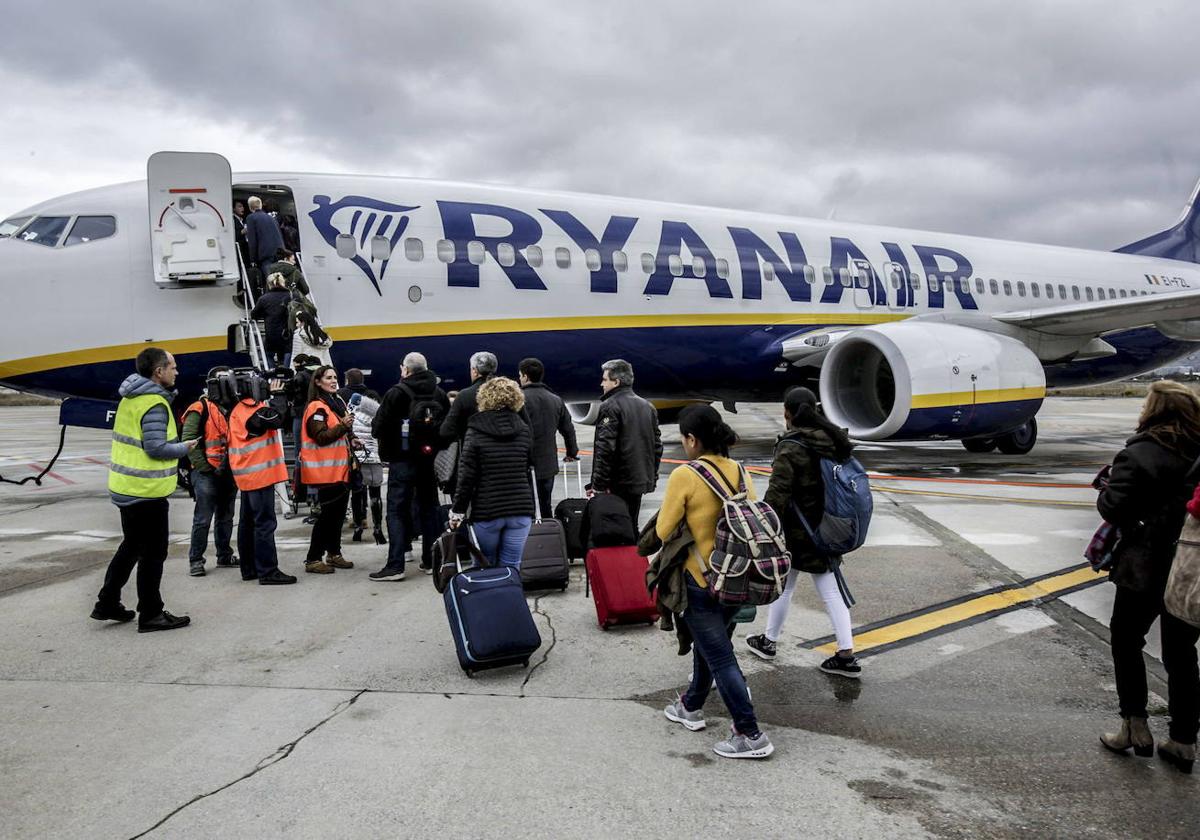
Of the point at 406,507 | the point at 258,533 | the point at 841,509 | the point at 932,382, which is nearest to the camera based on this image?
the point at 841,509

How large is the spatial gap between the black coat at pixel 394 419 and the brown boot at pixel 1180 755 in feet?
15.4

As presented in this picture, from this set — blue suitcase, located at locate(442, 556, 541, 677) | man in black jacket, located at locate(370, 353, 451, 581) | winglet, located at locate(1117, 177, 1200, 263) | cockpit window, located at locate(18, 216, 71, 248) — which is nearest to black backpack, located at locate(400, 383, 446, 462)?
man in black jacket, located at locate(370, 353, 451, 581)

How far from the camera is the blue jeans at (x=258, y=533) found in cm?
591

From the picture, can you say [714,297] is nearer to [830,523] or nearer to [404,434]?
[404,434]

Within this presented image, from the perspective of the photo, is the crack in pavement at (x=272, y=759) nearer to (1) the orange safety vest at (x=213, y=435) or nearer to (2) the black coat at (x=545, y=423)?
(2) the black coat at (x=545, y=423)

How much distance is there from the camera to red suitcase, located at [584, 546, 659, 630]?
4.73 m

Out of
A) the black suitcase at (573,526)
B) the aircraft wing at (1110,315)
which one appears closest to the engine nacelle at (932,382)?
the aircraft wing at (1110,315)

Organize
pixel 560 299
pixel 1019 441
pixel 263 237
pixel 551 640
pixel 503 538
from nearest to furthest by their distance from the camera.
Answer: pixel 551 640
pixel 503 538
pixel 263 237
pixel 560 299
pixel 1019 441

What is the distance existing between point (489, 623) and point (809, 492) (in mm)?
1692

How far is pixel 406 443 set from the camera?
602 cm

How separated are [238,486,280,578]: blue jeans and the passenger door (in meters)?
3.74

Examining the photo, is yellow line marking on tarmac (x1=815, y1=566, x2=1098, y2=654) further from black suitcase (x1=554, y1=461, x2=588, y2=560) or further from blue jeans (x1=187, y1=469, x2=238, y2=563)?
blue jeans (x1=187, y1=469, x2=238, y2=563)

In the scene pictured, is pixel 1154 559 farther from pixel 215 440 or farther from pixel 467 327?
pixel 467 327

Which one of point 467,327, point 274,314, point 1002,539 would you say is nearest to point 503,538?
point 1002,539
